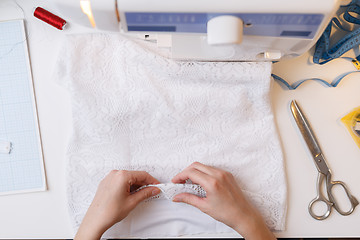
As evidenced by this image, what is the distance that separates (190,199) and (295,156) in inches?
11.1

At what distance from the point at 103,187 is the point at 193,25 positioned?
1.36 ft

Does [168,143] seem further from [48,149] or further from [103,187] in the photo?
[48,149]

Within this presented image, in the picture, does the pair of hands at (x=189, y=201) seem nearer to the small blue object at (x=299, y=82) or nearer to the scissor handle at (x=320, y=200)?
the scissor handle at (x=320, y=200)

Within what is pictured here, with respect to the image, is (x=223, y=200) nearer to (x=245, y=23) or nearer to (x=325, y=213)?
(x=325, y=213)

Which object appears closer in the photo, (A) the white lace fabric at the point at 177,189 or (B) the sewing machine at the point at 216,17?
(B) the sewing machine at the point at 216,17

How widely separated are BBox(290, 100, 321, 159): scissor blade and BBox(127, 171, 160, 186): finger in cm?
37

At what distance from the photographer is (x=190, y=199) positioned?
699mm

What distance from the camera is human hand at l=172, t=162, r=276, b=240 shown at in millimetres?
684

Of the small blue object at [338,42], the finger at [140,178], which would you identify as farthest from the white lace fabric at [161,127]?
the small blue object at [338,42]

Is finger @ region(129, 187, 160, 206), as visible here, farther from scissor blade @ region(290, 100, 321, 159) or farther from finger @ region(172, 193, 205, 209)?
scissor blade @ region(290, 100, 321, 159)

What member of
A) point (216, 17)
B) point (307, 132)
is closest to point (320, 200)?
point (307, 132)

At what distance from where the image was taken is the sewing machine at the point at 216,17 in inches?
18.4

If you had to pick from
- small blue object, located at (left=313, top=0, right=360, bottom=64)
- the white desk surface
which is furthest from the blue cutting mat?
small blue object, located at (left=313, top=0, right=360, bottom=64)

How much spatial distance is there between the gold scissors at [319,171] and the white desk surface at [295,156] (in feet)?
0.05
